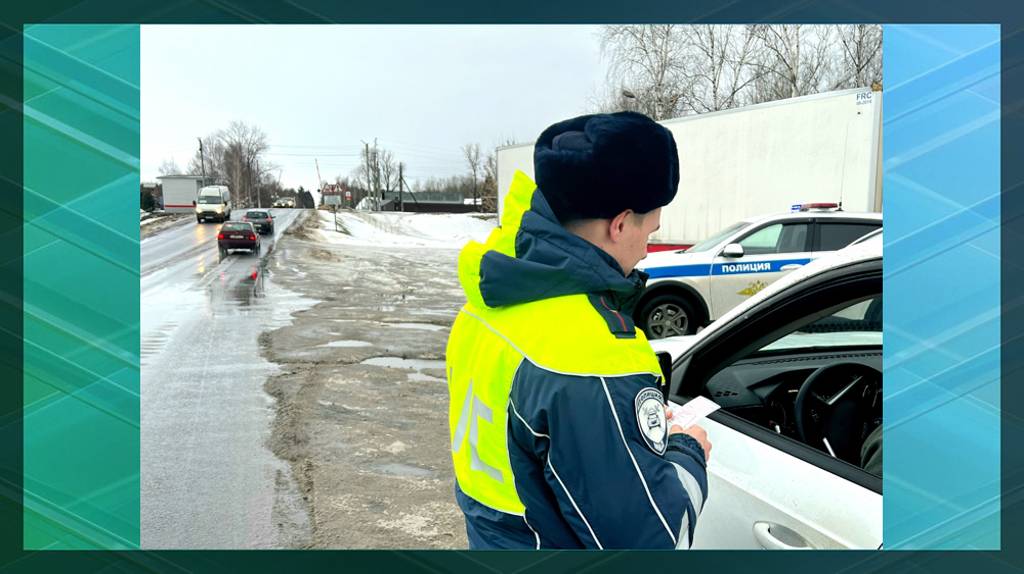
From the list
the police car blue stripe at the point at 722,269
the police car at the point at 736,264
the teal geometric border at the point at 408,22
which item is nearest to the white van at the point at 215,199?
the teal geometric border at the point at 408,22

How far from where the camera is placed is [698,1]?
2645mm

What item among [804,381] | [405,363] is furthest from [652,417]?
[405,363]

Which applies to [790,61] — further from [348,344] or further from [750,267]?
[348,344]

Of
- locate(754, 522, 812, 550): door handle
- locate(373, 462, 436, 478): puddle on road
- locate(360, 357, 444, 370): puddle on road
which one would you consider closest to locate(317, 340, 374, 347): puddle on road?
locate(360, 357, 444, 370): puddle on road

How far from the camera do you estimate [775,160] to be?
8586 millimetres

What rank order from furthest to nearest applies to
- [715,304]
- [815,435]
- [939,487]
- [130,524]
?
1. [715,304]
2. [130,524]
3. [939,487]
4. [815,435]

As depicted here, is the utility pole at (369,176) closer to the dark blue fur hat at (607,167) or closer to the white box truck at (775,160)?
the white box truck at (775,160)

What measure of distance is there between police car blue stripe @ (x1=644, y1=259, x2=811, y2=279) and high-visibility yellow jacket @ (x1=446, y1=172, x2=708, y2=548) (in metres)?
6.69

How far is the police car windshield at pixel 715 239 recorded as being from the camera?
8162mm

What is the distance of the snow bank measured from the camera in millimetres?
8859

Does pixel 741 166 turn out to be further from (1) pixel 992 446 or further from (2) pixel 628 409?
(2) pixel 628 409

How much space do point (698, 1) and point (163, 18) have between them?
6.41ft

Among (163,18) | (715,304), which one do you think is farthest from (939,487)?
(715,304)

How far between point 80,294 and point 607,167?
240cm
